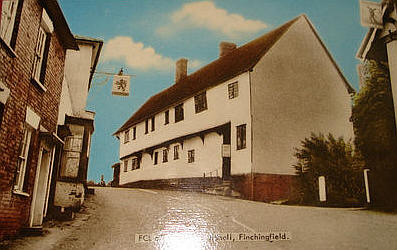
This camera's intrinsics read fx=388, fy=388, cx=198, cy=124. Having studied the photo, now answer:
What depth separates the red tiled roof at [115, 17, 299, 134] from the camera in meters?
5.02

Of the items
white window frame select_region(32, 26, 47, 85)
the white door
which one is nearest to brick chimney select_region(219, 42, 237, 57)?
white window frame select_region(32, 26, 47, 85)

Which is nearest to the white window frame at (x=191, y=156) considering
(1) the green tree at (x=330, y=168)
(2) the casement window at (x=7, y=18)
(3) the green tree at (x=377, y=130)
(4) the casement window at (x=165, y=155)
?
(4) the casement window at (x=165, y=155)

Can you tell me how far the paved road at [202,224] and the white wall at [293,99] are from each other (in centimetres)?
60

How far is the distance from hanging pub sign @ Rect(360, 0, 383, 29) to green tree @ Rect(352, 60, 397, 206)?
0.54 meters

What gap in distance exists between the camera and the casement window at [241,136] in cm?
476

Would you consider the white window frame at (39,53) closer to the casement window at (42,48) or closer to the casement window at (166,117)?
the casement window at (42,48)

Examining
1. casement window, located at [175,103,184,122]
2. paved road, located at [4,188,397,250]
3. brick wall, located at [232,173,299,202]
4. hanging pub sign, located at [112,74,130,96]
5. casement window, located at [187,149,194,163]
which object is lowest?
paved road, located at [4,188,397,250]

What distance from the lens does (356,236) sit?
429 centimetres

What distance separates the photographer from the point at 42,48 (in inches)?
170

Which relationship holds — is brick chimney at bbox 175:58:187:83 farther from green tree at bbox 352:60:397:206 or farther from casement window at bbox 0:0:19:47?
green tree at bbox 352:60:397:206

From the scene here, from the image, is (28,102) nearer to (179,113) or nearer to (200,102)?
(179,113)

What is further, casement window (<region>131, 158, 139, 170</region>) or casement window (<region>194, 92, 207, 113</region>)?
casement window (<region>194, 92, 207, 113</region>)

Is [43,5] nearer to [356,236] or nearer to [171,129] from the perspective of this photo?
[171,129]

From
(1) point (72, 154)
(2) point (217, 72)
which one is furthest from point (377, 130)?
(1) point (72, 154)
